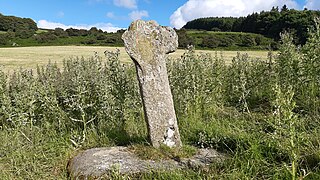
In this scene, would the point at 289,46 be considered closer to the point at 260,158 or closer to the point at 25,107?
the point at 260,158

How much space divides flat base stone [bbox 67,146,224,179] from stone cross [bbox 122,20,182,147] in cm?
47

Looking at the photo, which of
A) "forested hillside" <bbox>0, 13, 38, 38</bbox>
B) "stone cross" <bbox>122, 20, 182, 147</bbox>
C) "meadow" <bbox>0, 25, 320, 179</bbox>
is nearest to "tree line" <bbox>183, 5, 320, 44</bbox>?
"meadow" <bbox>0, 25, 320, 179</bbox>

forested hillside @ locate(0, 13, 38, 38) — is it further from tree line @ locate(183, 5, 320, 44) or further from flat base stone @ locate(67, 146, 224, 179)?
flat base stone @ locate(67, 146, 224, 179)

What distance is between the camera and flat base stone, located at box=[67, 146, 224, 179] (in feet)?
13.3

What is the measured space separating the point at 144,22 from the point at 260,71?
4.68 m

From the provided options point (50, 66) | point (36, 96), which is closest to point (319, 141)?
point (36, 96)

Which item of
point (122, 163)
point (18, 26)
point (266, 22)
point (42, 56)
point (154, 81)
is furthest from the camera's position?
point (18, 26)

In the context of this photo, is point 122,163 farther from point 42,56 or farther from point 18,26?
point 18,26

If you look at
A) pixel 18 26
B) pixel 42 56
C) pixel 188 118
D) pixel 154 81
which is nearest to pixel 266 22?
pixel 42 56

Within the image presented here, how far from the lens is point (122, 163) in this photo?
4270 mm

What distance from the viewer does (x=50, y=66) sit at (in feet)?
31.8

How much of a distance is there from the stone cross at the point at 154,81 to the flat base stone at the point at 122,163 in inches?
18.6

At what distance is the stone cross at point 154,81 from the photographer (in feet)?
15.6

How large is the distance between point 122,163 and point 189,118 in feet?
7.26
